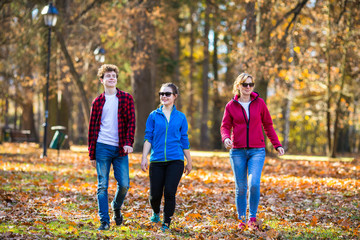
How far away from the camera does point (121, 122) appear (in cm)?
618

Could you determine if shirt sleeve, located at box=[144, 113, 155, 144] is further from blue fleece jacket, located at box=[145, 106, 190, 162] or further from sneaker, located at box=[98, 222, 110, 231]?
sneaker, located at box=[98, 222, 110, 231]

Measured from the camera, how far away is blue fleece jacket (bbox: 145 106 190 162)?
6.08 metres

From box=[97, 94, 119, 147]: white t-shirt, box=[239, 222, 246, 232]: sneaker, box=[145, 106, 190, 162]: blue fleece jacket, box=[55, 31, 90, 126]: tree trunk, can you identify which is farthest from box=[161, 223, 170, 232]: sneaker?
box=[55, 31, 90, 126]: tree trunk

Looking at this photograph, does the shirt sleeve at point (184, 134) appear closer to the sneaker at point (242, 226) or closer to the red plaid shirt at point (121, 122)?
the red plaid shirt at point (121, 122)

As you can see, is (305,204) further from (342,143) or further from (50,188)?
(342,143)

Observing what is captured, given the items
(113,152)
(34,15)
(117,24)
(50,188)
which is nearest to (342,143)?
(117,24)

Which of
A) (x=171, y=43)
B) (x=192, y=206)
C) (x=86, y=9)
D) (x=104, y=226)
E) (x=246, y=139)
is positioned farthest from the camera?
(x=171, y=43)

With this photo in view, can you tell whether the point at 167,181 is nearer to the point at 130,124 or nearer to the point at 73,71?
the point at 130,124

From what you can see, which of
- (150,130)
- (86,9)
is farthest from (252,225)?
(86,9)

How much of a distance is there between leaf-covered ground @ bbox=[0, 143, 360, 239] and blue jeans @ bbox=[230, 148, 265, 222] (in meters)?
0.35

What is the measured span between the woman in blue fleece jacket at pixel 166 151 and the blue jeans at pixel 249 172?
0.69 meters

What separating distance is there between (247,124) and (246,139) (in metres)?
0.20

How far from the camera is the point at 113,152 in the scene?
6164mm

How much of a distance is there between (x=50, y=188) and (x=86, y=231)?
4372mm
